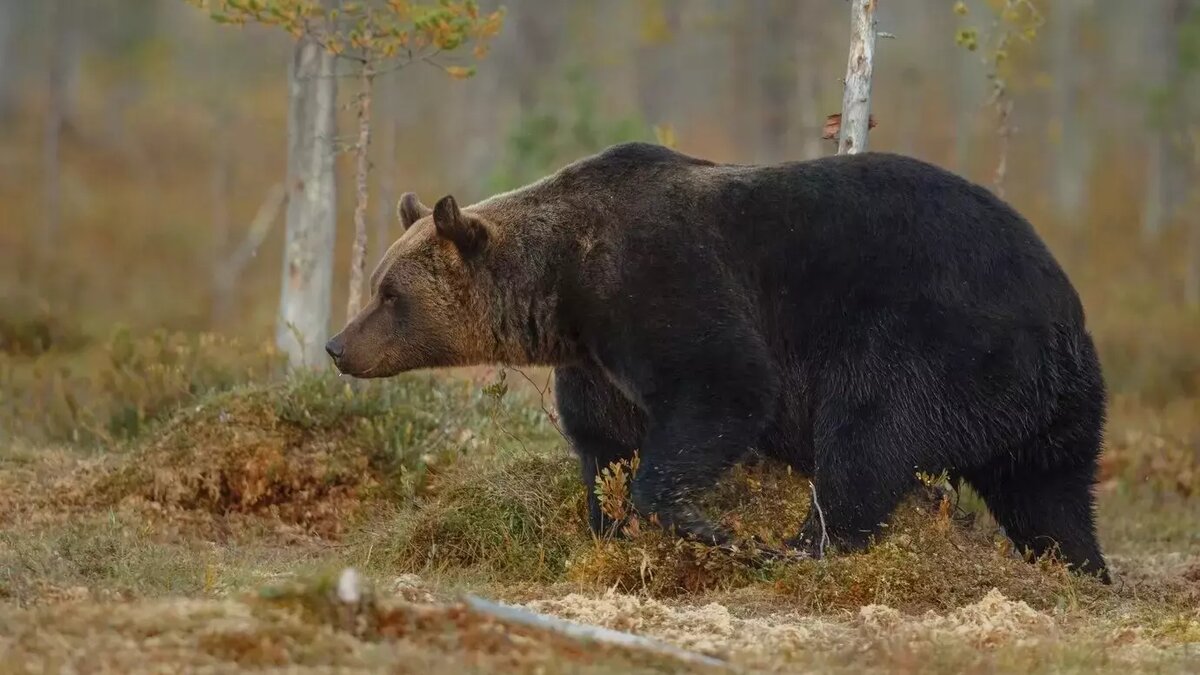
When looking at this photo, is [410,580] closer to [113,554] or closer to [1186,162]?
[113,554]

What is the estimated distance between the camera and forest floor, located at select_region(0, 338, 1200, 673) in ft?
14.8

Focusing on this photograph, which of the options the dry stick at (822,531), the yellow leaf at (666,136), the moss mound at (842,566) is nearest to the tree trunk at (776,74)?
the yellow leaf at (666,136)

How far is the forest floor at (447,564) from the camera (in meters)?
4.51

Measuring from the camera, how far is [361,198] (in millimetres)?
10555

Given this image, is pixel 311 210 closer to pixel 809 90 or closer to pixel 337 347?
pixel 337 347

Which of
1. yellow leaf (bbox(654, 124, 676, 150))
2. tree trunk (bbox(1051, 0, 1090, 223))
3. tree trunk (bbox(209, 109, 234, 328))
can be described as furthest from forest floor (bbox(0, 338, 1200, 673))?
tree trunk (bbox(1051, 0, 1090, 223))

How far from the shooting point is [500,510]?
25.5 feet

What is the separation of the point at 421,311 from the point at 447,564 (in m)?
1.29

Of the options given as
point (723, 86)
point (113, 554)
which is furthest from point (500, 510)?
point (723, 86)

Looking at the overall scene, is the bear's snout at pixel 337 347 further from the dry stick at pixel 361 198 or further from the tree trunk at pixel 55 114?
the tree trunk at pixel 55 114

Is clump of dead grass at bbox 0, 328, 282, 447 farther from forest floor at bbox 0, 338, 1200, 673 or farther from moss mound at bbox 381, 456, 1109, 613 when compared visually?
moss mound at bbox 381, 456, 1109, 613

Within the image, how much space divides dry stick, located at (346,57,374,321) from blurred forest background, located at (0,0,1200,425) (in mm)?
6350

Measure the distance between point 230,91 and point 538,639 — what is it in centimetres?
3936

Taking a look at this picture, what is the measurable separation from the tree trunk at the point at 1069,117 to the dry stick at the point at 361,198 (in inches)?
1137
